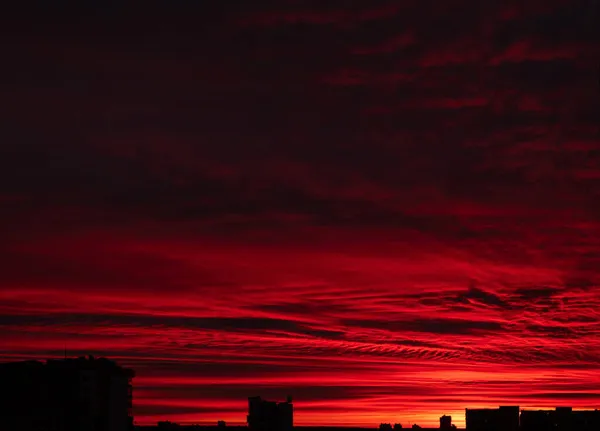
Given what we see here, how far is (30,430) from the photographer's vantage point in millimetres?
136875

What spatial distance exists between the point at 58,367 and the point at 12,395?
23.2 feet

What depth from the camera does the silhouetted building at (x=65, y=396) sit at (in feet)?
452

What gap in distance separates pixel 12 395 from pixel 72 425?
Result: 29.1 ft

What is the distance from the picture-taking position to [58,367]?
141 metres

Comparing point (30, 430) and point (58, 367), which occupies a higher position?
point (58, 367)

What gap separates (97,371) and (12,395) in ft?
37.5

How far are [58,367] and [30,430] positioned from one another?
9.23 meters

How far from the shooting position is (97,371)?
141 metres

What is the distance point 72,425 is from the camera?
5438 inches

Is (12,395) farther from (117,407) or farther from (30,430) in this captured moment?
(117,407)

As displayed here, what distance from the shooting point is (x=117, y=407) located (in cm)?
14225

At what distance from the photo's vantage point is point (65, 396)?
13912 cm

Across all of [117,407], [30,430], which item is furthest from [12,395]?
[117,407]

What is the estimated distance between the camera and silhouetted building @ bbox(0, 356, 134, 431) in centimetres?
13762
